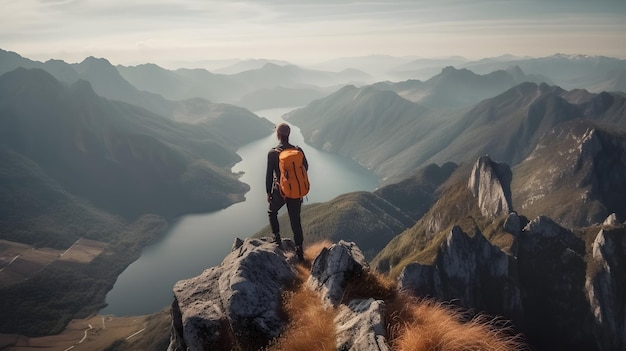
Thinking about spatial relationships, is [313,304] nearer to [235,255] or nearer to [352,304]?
[352,304]

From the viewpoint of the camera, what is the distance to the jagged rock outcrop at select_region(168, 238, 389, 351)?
41.0 ft

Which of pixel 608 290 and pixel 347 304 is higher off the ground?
pixel 347 304

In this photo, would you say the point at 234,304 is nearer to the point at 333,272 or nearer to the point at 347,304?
the point at 333,272

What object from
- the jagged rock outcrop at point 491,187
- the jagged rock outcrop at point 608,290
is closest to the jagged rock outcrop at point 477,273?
the jagged rock outcrop at point 608,290

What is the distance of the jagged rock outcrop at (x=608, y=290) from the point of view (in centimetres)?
12019

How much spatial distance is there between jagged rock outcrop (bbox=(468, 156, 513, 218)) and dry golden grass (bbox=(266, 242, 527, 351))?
6370 inches

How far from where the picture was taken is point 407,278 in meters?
113

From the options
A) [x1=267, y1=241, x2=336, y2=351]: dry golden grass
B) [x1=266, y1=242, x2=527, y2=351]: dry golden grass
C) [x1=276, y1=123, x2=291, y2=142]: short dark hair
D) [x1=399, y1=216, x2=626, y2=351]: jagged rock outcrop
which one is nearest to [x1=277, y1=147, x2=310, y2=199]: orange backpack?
[x1=276, y1=123, x2=291, y2=142]: short dark hair

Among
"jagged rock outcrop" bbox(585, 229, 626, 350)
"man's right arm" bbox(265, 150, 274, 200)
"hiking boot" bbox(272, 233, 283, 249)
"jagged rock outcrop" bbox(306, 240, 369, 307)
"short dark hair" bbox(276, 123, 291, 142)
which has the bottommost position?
"jagged rock outcrop" bbox(585, 229, 626, 350)

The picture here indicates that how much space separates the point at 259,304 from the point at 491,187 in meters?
179

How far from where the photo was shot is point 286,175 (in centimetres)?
1856

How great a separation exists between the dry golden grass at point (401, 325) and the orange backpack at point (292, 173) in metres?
4.52

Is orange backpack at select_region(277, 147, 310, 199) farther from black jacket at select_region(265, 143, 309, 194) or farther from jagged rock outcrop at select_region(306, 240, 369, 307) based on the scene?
jagged rock outcrop at select_region(306, 240, 369, 307)

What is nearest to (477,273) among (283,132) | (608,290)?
(608,290)
